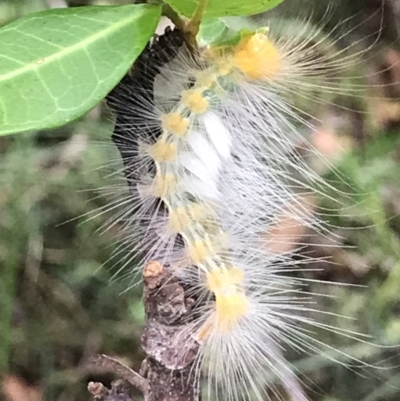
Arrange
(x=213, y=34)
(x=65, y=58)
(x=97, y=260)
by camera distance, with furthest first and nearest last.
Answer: (x=97, y=260) < (x=213, y=34) < (x=65, y=58)

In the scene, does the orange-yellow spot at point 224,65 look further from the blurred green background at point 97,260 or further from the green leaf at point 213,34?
the blurred green background at point 97,260

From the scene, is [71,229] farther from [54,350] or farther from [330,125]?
[330,125]

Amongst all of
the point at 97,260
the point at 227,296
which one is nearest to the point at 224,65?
the point at 227,296

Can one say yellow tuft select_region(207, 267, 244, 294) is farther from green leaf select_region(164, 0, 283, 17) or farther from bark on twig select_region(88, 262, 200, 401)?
green leaf select_region(164, 0, 283, 17)

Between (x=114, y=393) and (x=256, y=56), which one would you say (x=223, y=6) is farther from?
(x=114, y=393)

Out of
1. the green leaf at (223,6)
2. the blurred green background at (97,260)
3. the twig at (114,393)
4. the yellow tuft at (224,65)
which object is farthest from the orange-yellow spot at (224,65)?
the blurred green background at (97,260)

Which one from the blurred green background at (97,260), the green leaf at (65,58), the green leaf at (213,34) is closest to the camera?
the green leaf at (65,58)

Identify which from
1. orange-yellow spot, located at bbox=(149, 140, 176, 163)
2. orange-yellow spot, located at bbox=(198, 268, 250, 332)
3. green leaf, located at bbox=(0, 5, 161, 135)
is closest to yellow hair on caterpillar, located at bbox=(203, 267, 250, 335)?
orange-yellow spot, located at bbox=(198, 268, 250, 332)
